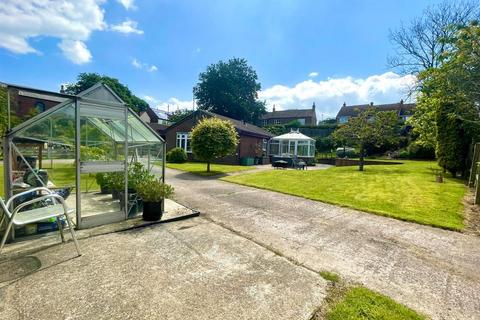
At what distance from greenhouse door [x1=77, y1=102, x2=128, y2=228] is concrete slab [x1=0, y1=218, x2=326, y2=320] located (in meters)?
1.06

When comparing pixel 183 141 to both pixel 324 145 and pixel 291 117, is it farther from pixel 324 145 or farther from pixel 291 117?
pixel 291 117

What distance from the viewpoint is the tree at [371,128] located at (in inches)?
667

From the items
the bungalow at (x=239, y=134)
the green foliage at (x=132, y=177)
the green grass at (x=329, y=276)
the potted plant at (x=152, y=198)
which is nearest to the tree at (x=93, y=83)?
the bungalow at (x=239, y=134)

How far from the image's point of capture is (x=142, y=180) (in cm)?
620

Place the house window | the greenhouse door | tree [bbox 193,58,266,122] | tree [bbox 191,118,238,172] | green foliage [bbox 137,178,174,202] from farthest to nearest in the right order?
tree [bbox 193,58,266,122] < the house window < tree [bbox 191,118,238,172] < green foliage [bbox 137,178,174,202] < the greenhouse door

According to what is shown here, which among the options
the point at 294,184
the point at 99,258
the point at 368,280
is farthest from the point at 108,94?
the point at 294,184

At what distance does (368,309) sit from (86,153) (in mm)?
6442

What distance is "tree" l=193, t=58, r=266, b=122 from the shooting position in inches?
1812

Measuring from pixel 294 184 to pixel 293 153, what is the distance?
16.9 meters

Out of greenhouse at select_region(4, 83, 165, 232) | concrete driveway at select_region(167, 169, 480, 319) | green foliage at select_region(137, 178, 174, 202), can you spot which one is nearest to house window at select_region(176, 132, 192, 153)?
greenhouse at select_region(4, 83, 165, 232)

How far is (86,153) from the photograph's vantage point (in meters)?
5.94

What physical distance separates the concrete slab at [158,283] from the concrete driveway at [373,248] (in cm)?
73

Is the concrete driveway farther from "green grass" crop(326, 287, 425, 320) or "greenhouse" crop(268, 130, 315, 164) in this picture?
"greenhouse" crop(268, 130, 315, 164)

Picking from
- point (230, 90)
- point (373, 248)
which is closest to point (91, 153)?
point (373, 248)
